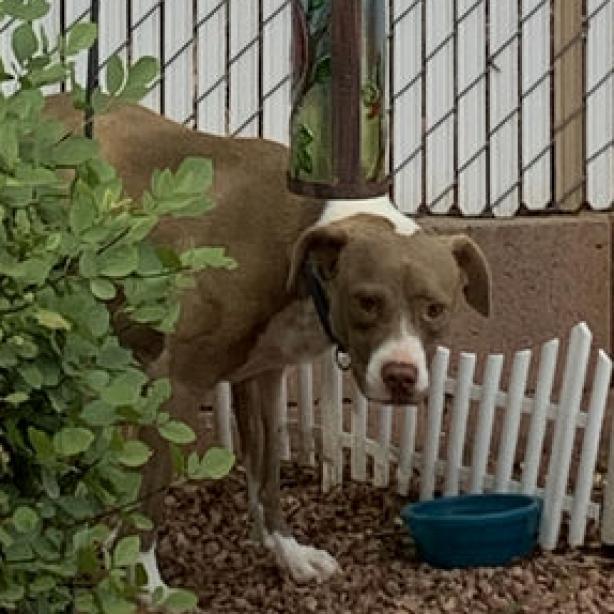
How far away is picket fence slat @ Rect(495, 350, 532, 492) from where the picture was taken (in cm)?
441

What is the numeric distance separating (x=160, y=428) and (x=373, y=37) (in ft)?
3.87

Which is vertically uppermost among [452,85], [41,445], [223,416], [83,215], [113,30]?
[113,30]

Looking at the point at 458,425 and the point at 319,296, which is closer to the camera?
the point at 319,296

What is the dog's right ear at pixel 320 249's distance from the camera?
3730 millimetres

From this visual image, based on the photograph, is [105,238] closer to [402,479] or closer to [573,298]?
[402,479]

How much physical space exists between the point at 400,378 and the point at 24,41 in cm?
141

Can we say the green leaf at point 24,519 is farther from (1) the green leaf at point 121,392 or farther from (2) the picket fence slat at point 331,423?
(2) the picket fence slat at point 331,423

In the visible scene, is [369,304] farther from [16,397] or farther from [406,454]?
[16,397]

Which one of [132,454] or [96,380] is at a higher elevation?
[96,380]

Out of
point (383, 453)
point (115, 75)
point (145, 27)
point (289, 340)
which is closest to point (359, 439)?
point (383, 453)

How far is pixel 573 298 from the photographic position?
5.25 m

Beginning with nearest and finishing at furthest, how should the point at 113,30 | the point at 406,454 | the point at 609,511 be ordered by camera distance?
the point at 609,511 < the point at 406,454 < the point at 113,30

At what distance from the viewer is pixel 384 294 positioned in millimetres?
3658

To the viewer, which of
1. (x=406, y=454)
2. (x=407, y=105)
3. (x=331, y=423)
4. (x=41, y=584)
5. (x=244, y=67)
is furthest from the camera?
(x=407, y=105)
